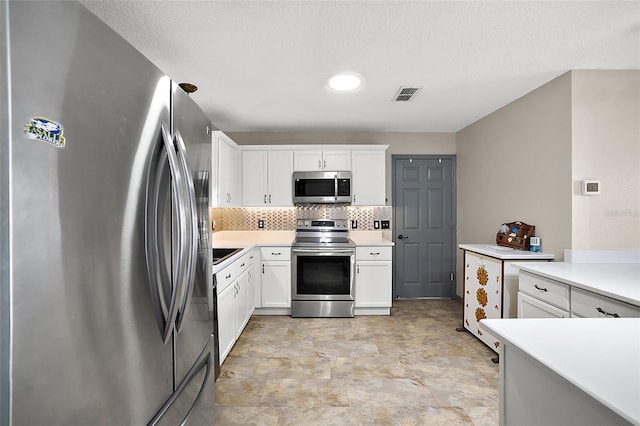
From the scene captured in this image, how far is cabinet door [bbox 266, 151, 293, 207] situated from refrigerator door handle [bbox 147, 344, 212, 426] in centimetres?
274

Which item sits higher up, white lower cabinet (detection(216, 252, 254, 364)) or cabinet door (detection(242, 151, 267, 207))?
cabinet door (detection(242, 151, 267, 207))

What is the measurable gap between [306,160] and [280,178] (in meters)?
0.42

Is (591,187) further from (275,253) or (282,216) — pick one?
(282,216)

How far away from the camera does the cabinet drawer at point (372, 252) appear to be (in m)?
3.79

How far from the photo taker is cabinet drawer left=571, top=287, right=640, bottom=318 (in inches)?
60.0

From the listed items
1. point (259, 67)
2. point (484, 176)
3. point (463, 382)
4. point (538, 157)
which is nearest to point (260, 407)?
point (463, 382)

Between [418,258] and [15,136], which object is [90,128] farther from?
[418,258]

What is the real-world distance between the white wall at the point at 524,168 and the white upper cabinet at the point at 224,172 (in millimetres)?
3079

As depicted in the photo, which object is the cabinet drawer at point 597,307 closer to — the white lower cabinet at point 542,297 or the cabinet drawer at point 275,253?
the white lower cabinet at point 542,297

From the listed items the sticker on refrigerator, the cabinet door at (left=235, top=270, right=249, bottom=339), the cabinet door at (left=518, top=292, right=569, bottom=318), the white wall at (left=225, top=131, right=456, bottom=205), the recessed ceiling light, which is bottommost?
the cabinet door at (left=235, top=270, right=249, bottom=339)

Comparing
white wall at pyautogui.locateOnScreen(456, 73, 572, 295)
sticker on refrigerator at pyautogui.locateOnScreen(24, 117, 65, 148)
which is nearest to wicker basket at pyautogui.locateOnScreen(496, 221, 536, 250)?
white wall at pyautogui.locateOnScreen(456, 73, 572, 295)

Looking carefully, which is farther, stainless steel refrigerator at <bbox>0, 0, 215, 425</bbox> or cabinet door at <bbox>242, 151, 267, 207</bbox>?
cabinet door at <bbox>242, 151, 267, 207</bbox>

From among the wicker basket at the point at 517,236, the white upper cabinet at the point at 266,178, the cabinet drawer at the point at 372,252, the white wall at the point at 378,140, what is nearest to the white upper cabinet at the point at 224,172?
the white upper cabinet at the point at 266,178

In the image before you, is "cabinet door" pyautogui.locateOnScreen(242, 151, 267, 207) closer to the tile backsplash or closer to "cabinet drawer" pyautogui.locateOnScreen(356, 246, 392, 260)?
the tile backsplash
